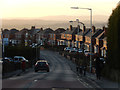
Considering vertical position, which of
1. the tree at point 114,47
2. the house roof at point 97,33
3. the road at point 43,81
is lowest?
the road at point 43,81

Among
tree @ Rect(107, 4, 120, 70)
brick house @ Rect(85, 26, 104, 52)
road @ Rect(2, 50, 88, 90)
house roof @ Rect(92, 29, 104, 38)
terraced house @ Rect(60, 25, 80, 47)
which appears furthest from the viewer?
terraced house @ Rect(60, 25, 80, 47)

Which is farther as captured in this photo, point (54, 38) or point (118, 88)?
point (54, 38)

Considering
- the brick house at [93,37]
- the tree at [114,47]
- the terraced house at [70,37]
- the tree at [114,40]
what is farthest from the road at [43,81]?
the terraced house at [70,37]

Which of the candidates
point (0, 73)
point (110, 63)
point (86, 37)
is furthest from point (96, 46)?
point (110, 63)

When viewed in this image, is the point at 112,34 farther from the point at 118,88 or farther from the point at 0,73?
Answer: the point at 0,73

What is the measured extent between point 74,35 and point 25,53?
64282 millimetres

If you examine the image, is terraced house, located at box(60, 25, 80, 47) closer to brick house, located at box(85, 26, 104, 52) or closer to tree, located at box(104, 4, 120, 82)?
brick house, located at box(85, 26, 104, 52)

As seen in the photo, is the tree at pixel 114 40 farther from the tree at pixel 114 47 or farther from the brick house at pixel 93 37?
the brick house at pixel 93 37

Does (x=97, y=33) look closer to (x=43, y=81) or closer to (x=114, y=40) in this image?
(x=43, y=81)

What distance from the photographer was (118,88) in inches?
663

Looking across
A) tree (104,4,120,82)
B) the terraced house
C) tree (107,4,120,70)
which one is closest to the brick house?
the terraced house

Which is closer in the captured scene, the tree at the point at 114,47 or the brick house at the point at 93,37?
the tree at the point at 114,47

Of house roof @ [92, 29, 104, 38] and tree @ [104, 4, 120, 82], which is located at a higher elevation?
house roof @ [92, 29, 104, 38]

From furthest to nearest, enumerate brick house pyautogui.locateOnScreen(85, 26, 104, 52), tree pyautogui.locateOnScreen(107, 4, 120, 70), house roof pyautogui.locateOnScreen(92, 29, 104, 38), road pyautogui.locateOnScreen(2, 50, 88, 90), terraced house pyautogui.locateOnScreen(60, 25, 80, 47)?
1. terraced house pyautogui.locateOnScreen(60, 25, 80, 47)
2. house roof pyautogui.locateOnScreen(92, 29, 104, 38)
3. brick house pyautogui.locateOnScreen(85, 26, 104, 52)
4. tree pyautogui.locateOnScreen(107, 4, 120, 70)
5. road pyautogui.locateOnScreen(2, 50, 88, 90)
